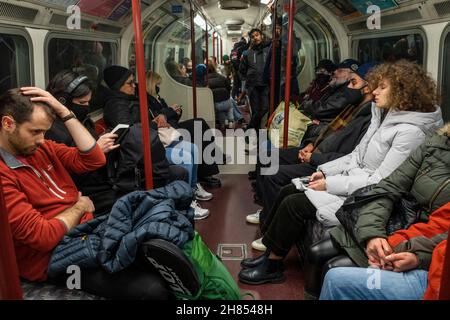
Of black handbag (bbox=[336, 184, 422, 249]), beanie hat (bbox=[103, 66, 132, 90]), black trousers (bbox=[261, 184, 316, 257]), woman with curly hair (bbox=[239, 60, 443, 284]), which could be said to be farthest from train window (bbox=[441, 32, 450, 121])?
beanie hat (bbox=[103, 66, 132, 90])

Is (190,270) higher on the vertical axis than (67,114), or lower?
lower

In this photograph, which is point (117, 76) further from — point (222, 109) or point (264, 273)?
point (222, 109)

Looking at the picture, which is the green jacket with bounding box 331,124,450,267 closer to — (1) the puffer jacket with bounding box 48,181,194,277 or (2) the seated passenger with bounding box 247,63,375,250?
(1) the puffer jacket with bounding box 48,181,194,277

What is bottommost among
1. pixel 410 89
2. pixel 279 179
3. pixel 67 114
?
pixel 279 179

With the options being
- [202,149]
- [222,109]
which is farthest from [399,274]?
[222,109]

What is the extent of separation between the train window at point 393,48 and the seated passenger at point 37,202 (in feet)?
12.2

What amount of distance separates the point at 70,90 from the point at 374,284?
2324 mm

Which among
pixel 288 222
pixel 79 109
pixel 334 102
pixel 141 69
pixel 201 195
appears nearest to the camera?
pixel 141 69

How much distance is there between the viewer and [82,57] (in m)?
5.18

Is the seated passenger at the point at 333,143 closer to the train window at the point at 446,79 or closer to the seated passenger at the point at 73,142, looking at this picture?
the train window at the point at 446,79

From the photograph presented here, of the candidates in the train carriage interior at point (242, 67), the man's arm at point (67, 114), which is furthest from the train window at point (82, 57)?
the man's arm at point (67, 114)

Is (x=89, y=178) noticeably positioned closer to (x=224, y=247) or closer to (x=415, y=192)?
(x=224, y=247)

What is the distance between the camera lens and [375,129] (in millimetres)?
3057
